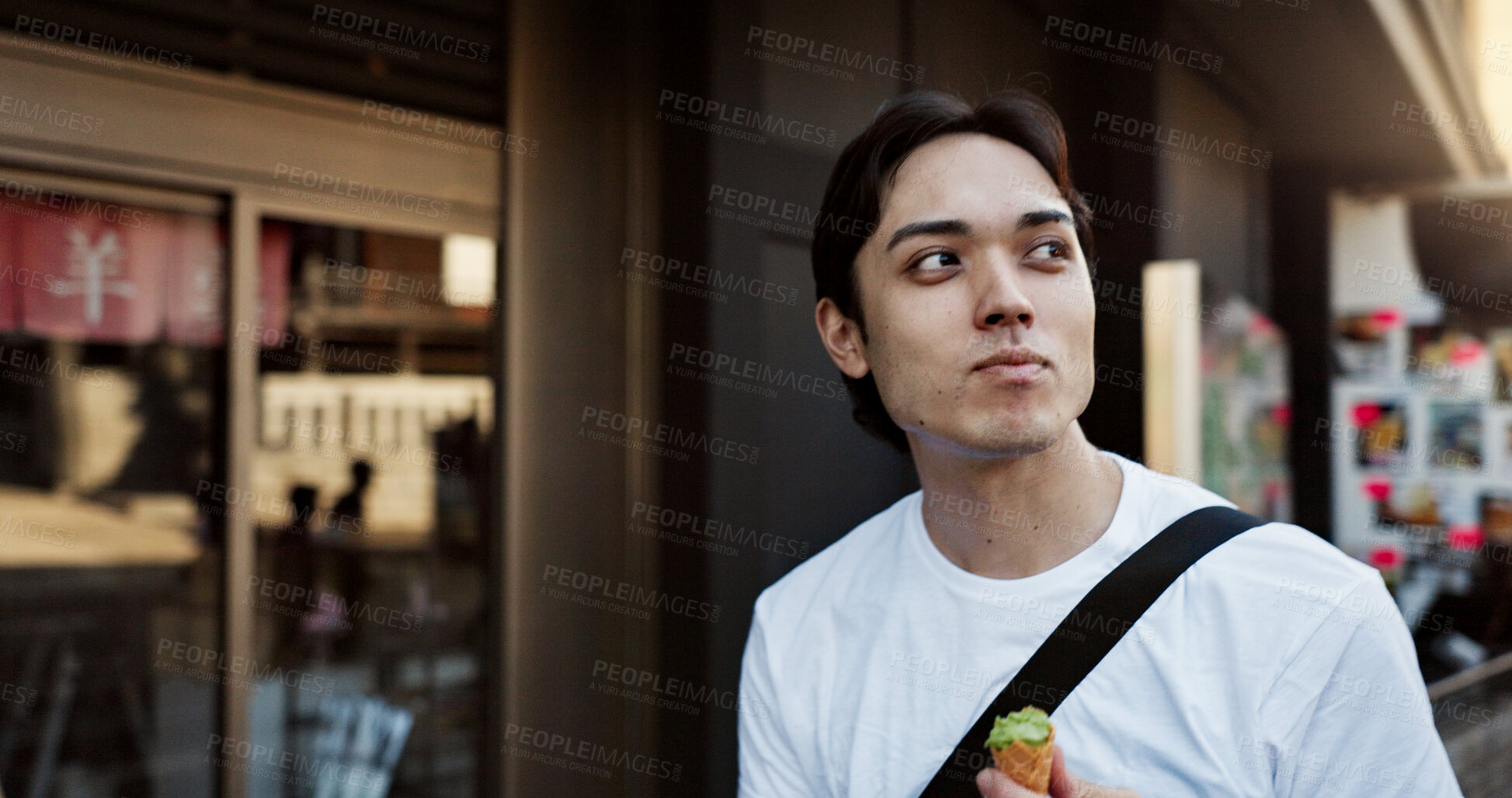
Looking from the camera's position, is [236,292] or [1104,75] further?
[1104,75]

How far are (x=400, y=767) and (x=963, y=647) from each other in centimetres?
270

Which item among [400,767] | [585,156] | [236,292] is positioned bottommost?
[400,767]

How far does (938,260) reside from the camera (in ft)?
6.63

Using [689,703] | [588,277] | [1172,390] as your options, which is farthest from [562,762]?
[1172,390]

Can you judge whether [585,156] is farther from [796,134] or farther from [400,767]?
[400,767]

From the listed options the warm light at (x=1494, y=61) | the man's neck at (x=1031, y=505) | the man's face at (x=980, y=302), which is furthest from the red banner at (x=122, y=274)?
the warm light at (x=1494, y=61)

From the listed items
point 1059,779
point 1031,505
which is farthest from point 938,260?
point 1059,779

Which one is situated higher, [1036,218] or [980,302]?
[1036,218]

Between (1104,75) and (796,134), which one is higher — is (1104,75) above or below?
above

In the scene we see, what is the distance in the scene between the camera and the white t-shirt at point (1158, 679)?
65.3 inches

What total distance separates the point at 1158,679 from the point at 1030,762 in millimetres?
382

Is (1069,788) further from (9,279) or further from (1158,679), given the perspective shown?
(9,279)

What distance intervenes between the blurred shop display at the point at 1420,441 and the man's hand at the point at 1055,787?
379 centimetres

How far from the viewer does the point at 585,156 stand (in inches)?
141
